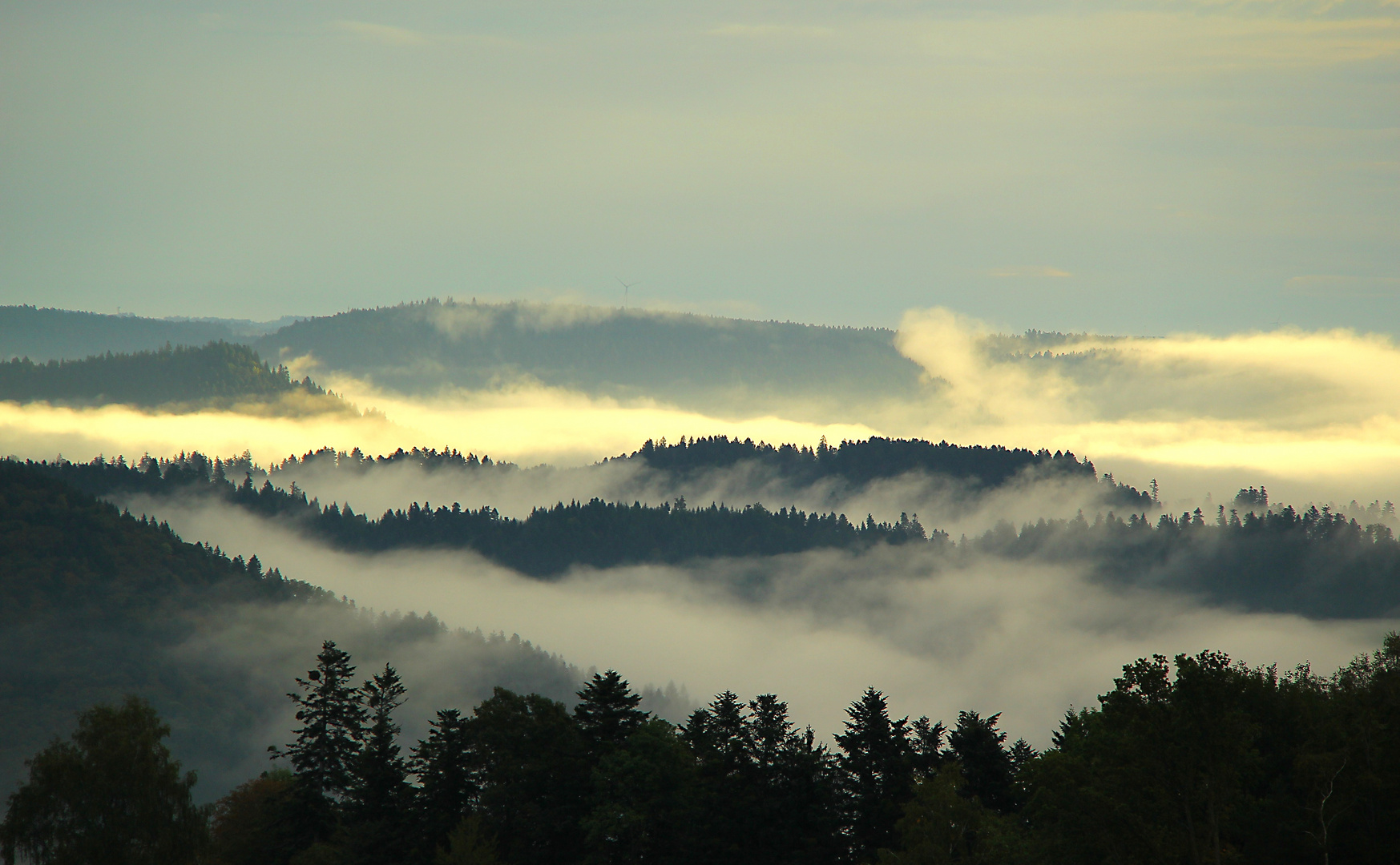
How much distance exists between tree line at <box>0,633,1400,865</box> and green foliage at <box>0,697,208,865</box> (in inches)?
4.3

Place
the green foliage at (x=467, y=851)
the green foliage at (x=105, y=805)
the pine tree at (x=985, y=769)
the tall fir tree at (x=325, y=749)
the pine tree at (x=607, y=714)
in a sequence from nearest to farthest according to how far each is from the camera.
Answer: the green foliage at (x=105, y=805) < the green foliage at (x=467, y=851) < the tall fir tree at (x=325, y=749) < the pine tree at (x=607, y=714) < the pine tree at (x=985, y=769)

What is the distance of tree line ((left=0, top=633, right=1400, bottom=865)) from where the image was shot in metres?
57.1

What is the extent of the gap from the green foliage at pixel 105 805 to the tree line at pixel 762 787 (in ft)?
0.36

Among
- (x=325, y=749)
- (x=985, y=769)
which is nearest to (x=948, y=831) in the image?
(x=985, y=769)

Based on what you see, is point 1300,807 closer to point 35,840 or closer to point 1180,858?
point 1180,858

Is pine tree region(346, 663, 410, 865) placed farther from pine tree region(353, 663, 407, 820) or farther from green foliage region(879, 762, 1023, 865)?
green foliage region(879, 762, 1023, 865)

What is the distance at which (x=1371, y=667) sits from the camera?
7919 centimetres

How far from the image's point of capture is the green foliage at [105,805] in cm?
7575

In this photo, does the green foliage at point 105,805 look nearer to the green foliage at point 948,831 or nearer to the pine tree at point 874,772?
the green foliage at point 948,831

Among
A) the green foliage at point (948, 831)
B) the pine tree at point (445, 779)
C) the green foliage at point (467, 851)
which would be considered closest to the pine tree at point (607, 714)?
the pine tree at point (445, 779)

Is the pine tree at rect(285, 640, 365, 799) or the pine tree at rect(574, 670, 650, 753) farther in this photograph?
the pine tree at rect(574, 670, 650, 753)

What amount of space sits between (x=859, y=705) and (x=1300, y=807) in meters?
37.2

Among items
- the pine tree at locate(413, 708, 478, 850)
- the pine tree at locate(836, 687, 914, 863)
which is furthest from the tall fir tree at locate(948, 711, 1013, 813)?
the pine tree at locate(413, 708, 478, 850)

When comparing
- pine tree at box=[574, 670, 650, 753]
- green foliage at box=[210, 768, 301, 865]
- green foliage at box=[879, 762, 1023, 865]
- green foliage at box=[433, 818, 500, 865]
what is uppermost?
pine tree at box=[574, 670, 650, 753]
